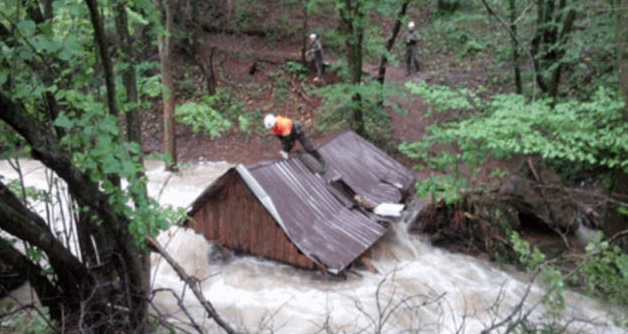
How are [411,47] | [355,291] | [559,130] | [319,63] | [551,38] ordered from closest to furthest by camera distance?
[355,291] → [559,130] → [551,38] → [319,63] → [411,47]

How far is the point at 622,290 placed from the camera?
15.2 ft

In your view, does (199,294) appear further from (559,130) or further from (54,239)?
(559,130)

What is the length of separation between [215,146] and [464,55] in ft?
41.7

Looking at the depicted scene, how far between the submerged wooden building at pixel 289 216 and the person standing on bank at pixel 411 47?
11.8m

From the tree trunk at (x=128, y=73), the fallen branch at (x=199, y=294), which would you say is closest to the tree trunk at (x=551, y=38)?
the tree trunk at (x=128, y=73)

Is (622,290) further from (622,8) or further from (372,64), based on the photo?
(372,64)

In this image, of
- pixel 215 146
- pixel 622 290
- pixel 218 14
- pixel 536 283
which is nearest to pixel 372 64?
pixel 218 14

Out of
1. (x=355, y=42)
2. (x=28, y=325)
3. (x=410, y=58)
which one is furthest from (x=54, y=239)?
(x=410, y=58)

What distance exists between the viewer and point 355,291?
27.7ft

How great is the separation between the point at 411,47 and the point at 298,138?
39.9 ft

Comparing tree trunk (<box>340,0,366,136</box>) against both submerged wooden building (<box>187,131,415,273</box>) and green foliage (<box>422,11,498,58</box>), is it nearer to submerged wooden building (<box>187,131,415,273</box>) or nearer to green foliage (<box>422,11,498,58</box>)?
green foliage (<box>422,11,498,58</box>)

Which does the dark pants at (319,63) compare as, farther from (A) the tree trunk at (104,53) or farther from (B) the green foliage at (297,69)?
(A) the tree trunk at (104,53)

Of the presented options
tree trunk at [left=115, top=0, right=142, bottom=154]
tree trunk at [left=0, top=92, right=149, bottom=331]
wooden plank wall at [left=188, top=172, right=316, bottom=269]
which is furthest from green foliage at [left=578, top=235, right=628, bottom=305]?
wooden plank wall at [left=188, top=172, right=316, bottom=269]

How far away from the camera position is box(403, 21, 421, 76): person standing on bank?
2089cm
